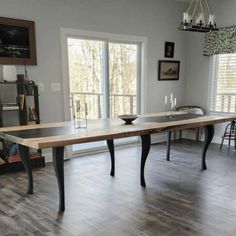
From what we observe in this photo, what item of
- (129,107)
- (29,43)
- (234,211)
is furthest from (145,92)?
(234,211)

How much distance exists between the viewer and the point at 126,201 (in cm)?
281

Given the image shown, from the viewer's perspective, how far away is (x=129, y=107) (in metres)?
5.43

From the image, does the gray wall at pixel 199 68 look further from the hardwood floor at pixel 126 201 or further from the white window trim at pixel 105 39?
the hardwood floor at pixel 126 201

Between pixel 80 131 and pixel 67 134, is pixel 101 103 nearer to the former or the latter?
pixel 80 131

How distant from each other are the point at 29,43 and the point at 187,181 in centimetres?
288

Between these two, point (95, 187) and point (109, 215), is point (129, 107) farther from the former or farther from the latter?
point (109, 215)

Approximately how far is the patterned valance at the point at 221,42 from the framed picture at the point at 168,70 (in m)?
0.64

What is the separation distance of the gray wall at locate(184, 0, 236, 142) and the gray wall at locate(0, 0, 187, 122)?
0.17 m

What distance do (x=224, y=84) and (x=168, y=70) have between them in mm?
1146

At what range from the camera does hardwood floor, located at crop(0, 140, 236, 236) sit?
2295 millimetres

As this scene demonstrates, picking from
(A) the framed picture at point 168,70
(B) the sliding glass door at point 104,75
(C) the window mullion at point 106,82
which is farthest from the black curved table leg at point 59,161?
(A) the framed picture at point 168,70

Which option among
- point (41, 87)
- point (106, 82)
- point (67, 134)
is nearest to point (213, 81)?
point (106, 82)

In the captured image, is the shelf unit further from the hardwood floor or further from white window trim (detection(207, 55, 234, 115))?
white window trim (detection(207, 55, 234, 115))

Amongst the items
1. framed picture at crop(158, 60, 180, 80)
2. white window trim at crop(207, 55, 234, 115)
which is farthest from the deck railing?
white window trim at crop(207, 55, 234, 115)
